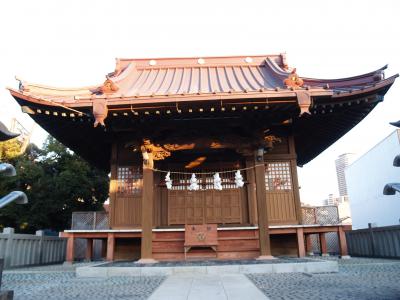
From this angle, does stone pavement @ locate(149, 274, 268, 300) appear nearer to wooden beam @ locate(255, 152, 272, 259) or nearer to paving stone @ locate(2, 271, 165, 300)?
paving stone @ locate(2, 271, 165, 300)

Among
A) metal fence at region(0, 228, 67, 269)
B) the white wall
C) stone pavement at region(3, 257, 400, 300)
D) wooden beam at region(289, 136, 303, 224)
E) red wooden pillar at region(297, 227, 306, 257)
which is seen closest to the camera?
stone pavement at region(3, 257, 400, 300)

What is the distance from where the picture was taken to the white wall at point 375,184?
19516mm

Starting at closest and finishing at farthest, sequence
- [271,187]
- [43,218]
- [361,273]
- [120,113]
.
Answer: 1. [361,273]
2. [120,113]
3. [271,187]
4. [43,218]

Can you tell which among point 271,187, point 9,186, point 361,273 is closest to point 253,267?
point 361,273

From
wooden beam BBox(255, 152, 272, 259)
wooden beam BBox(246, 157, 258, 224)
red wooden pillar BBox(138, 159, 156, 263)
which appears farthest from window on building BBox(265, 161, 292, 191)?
red wooden pillar BBox(138, 159, 156, 263)

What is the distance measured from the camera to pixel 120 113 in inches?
355

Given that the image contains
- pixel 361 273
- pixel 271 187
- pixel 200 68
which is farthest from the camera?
pixel 200 68

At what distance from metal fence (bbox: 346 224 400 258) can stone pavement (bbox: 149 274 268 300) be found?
23.5ft

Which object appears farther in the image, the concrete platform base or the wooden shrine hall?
the wooden shrine hall

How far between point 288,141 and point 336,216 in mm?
3215

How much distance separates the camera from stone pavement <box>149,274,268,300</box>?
5.10m

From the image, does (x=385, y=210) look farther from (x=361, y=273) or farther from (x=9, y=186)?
(x=9, y=186)

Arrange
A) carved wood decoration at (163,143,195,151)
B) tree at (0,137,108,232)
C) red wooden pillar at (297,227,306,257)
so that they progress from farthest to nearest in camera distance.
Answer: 1. tree at (0,137,108,232)
2. red wooden pillar at (297,227,306,257)
3. carved wood decoration at (163,143,195,151)

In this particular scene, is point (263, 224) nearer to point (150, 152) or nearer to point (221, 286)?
point (221, 286)
